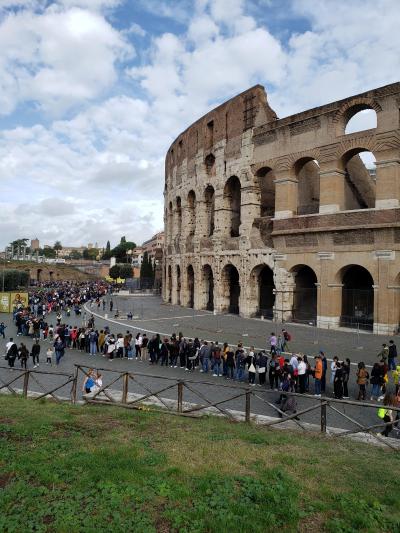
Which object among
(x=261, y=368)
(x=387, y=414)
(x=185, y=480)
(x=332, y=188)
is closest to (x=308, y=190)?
(x=332, y=188)

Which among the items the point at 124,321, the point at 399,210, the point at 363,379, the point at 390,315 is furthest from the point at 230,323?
the point at 363,379

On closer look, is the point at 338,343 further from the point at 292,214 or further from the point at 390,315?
the point at 292,214

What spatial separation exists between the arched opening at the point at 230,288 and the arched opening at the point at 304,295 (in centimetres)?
611

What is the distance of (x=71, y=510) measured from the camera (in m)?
4.93

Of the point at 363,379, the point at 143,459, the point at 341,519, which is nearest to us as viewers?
the point at 341,519

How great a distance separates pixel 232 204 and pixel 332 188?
34.3ft

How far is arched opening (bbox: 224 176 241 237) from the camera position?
33.7 m

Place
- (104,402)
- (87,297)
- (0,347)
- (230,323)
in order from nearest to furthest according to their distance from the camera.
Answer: (104,402) → (0,347) → (230,323) → (87,297)

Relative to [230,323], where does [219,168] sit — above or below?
above

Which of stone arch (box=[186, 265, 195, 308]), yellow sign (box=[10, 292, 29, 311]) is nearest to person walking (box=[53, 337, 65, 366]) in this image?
yellow sign (box=[10, 292, 29, 311])

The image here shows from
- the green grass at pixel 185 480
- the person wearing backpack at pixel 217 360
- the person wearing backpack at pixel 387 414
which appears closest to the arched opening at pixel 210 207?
the person wearing backpack at pixel 217 360

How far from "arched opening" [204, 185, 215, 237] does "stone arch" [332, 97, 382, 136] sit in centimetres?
1298

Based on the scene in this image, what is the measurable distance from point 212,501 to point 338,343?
17.0 m

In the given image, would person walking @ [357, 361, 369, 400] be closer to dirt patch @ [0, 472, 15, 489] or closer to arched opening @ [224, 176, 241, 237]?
dirt patch @ [0, 472, 15, 489]
